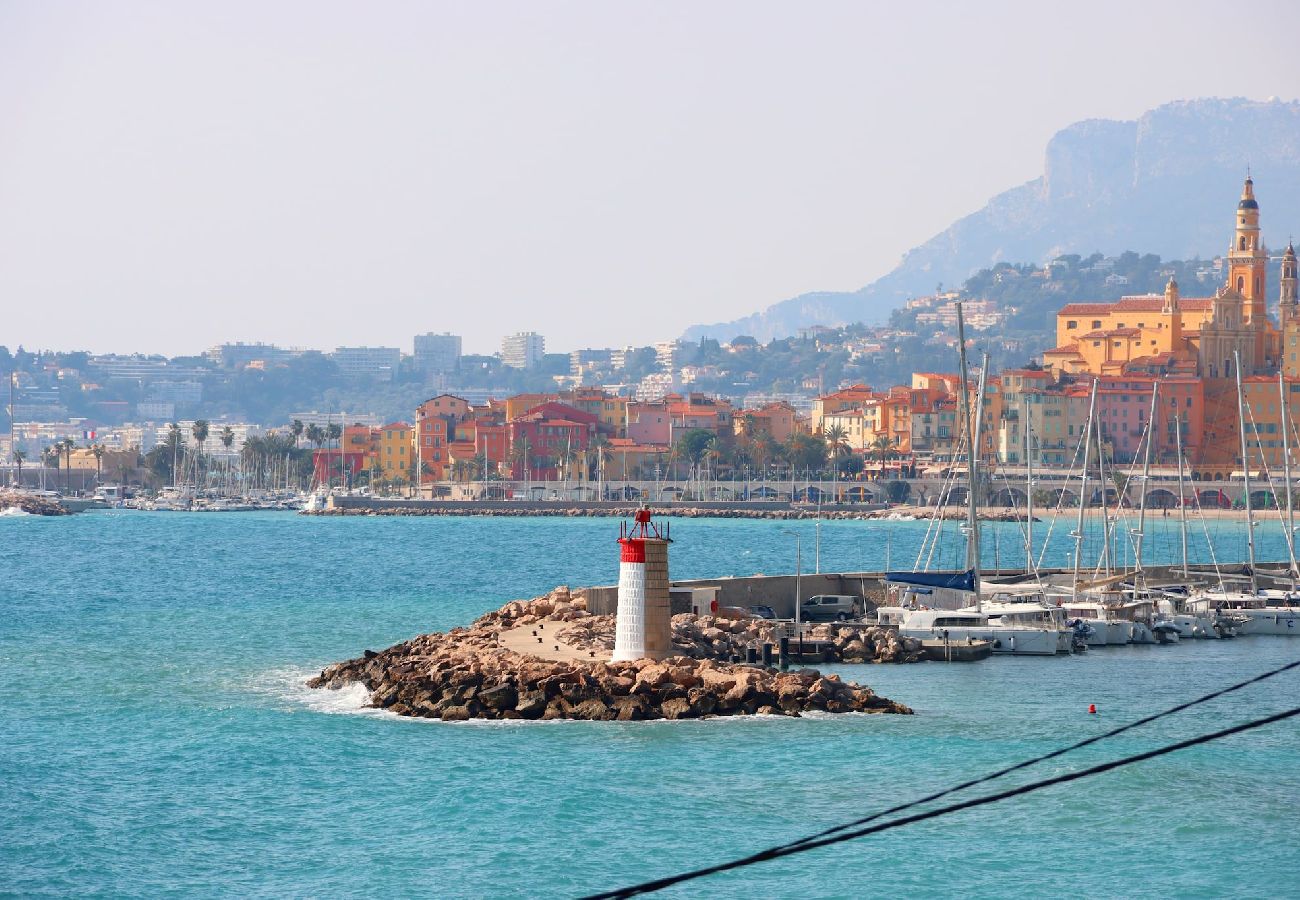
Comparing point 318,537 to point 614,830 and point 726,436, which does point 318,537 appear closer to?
point 726,436

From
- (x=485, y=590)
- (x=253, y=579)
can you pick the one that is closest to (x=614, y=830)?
(x=485, y=590)

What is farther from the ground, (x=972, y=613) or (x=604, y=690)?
(x=972, y=613)

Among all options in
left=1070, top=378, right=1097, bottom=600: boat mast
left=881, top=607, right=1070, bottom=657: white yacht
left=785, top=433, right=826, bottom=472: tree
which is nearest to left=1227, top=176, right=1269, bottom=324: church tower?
left=785, top=433, right=826, bottom=472: tree

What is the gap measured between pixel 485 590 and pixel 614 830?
3360 centimetres

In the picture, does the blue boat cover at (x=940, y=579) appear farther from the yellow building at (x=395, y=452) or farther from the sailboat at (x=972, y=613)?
the yellow building at (x=395, y=452)

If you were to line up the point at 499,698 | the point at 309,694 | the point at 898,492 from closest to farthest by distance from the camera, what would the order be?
1. the point at 499,698
2. the point at 309,694
3. the point at 898,492

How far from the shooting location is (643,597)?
25.3 meters

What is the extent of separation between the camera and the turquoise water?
18391mm

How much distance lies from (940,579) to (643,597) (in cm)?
1296

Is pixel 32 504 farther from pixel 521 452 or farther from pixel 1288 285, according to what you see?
pixel 1288 285

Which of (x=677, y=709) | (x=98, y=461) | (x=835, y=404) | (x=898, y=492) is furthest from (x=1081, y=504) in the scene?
(x=98, y=461)

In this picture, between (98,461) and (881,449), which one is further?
(98,461)

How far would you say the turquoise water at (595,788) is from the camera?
18.4 metres

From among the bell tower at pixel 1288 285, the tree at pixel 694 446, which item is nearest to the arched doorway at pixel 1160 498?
the tree at pixel 694 446
